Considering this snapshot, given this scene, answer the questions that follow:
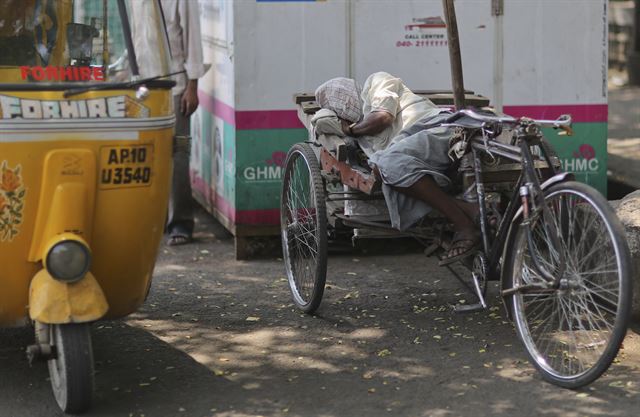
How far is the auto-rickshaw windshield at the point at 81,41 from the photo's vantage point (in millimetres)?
4727

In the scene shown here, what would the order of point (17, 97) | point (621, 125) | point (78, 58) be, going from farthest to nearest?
point (621, 125)
point (78, 58)
point (17, 97)

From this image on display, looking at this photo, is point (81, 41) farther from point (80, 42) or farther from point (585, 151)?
point (585, 151)

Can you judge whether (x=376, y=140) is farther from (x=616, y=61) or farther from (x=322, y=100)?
(x=616, y=61)

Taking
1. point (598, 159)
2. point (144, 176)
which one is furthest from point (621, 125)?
point (144, 176)

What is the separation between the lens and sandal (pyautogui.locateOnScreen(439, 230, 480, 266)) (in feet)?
17.0

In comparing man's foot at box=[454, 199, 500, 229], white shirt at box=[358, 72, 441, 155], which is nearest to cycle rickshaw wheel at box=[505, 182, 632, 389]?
man's foot at box=[454, 199, 500, 229]

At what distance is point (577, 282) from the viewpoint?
4.46 metres

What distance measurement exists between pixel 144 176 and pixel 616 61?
1341 cm

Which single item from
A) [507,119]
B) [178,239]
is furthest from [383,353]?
[178,239]

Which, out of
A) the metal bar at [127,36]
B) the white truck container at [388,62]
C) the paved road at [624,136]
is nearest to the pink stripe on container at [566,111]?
the white truck container at [388,62]

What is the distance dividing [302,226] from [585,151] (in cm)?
240

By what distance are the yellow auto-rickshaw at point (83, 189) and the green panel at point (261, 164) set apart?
91.8 inches

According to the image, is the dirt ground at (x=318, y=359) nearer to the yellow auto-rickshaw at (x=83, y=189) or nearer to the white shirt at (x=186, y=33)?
the yellow auto-rickshaw at (x=83, y=189)

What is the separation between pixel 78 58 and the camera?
5.06m
